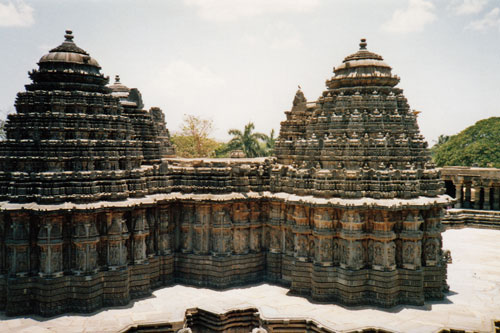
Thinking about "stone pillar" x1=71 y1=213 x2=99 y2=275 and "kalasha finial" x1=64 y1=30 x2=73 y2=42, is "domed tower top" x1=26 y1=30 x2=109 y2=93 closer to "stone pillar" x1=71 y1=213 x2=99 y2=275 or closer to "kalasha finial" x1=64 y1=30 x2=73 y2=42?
"kalasha finial" x1=64 y1=30 x2=73 y2=42

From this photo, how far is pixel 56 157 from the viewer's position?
14.6m

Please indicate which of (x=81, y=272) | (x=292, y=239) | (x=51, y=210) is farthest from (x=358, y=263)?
(x=51, y=210)

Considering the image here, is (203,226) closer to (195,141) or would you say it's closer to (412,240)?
(412,240)

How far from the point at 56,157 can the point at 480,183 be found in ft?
99.2

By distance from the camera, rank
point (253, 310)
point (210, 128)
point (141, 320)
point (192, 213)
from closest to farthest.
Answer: point (141, 320), point (253, 310), point (192, 213), point (210, 128)

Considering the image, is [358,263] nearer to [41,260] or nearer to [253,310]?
[253,310]

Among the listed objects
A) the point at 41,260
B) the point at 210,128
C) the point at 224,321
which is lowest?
the point at 224,321

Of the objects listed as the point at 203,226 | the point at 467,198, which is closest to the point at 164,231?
the point at 203,226

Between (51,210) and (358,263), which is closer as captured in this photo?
(51,210)

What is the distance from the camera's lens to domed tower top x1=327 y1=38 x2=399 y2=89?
55.2ft

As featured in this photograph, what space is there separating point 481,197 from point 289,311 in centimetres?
2578

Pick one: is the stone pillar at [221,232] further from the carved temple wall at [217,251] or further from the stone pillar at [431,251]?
the stone pillar at [431,251]

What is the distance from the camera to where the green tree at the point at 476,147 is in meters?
Result: 45.9

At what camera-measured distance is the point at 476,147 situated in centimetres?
4681
